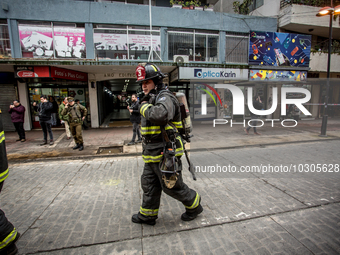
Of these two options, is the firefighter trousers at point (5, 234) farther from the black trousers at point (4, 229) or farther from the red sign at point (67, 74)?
the red sign at point (67, 74)

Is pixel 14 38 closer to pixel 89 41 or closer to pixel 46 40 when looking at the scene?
pixel 46 40

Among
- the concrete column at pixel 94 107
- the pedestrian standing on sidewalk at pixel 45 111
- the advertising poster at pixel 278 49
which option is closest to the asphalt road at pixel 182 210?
the pedestrian standing on sidewalk at pixel 45 111

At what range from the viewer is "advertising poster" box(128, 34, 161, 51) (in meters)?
11.2

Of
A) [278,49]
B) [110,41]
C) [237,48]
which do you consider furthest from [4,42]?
[278,49]

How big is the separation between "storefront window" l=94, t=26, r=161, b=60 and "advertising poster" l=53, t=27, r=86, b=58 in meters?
0.77

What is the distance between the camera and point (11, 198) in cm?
347

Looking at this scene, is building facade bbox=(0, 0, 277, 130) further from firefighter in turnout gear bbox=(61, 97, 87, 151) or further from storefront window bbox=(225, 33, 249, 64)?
firefighter in turnout gear bbox=(61, 97, 87, 151)

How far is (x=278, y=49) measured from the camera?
500 inches

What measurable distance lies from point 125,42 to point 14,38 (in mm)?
5750

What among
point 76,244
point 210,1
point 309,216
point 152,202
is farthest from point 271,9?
point 76,244

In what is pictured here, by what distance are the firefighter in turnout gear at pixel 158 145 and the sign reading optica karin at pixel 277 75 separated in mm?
11236

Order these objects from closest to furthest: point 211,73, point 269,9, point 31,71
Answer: point 31,71, point 211,73, point 269,9

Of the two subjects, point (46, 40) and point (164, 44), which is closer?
point (46, 40)

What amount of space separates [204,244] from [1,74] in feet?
45.8
